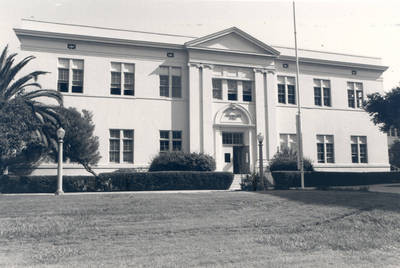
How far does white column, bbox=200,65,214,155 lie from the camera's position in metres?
26.9

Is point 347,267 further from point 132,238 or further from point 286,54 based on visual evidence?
point 286,54

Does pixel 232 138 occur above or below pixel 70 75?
below

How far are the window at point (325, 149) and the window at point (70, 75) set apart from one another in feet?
66.9

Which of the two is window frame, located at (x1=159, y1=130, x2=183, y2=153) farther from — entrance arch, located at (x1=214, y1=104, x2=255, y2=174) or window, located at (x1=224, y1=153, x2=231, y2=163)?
window, located at (x1=224, y1=153, x2=231, y2=163)

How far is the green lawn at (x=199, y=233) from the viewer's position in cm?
726

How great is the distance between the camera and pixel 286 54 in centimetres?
3089

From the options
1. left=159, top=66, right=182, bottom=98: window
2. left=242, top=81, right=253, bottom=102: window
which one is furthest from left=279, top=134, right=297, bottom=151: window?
left=159, top=66, right=182, bottom=98: window

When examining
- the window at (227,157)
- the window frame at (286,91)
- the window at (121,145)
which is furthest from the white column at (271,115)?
the window at (121,145)

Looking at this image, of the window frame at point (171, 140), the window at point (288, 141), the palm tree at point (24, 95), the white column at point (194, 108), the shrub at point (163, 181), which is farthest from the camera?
the window at point (288, 141)

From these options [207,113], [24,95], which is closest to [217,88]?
[207,113]

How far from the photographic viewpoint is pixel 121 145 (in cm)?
2566

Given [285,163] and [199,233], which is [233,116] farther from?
[199,233]

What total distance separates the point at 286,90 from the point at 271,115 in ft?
10.6

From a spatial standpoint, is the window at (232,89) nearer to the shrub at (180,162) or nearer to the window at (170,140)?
the window at (170,140)
